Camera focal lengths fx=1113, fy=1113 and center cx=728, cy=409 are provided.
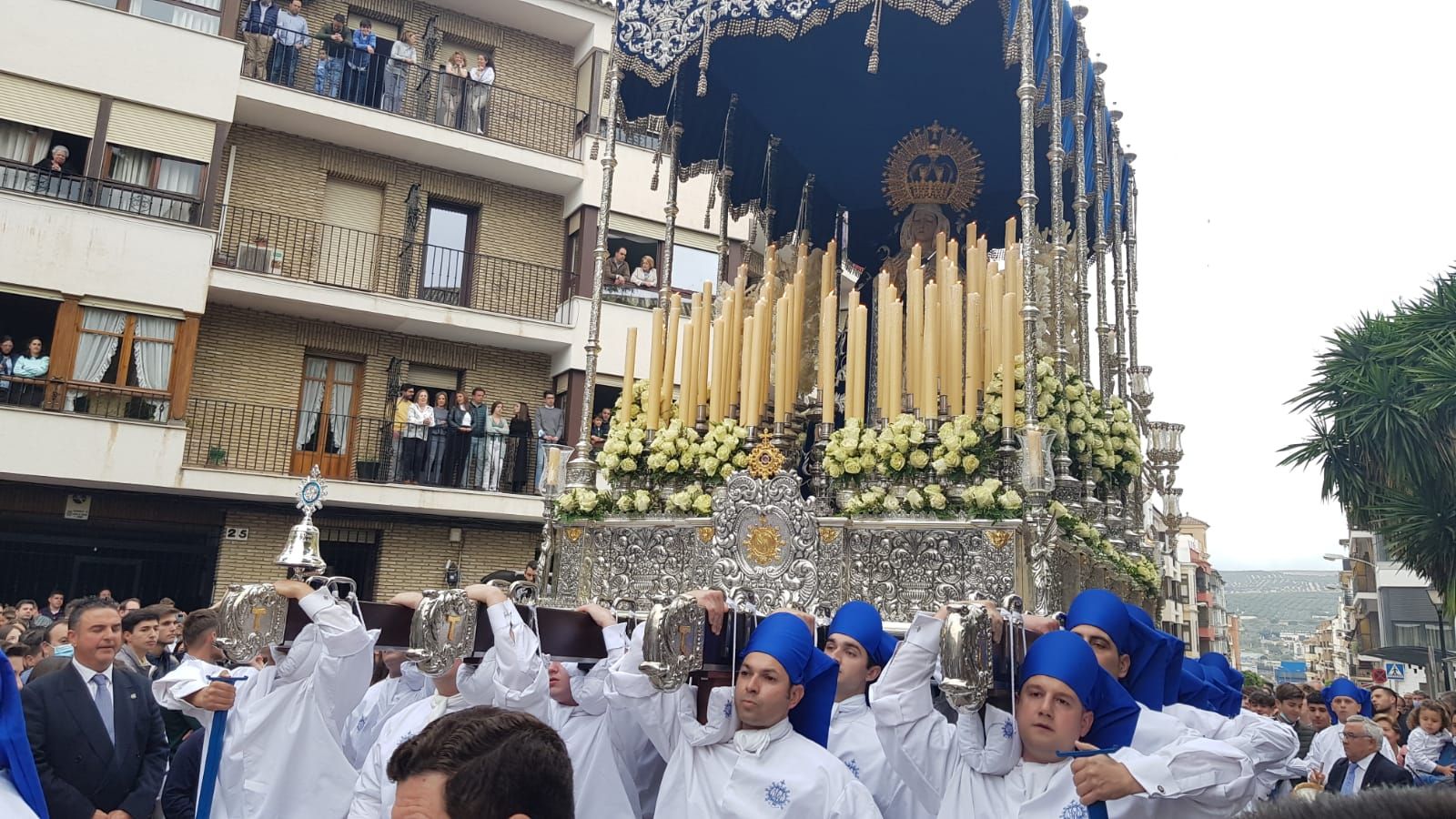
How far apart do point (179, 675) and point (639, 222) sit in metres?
15.2

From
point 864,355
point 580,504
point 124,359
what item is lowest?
point 580,504

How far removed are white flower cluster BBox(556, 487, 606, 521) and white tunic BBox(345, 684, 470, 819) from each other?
3172 millimetres

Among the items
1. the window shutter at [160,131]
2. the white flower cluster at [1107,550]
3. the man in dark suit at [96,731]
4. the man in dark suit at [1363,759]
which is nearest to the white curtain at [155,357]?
the window shutter at [160,131]

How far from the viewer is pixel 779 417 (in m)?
7.82

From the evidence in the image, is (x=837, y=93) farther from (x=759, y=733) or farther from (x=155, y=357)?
(x=155, y=357)

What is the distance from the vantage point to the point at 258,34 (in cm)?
1666

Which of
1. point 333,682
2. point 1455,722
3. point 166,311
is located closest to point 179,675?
point 333,682

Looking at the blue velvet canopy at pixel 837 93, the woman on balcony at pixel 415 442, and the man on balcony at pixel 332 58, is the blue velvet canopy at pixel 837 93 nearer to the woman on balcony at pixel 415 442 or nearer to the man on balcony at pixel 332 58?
the woman on balcony at pixel 415 442

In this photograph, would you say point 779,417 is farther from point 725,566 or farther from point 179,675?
point 179,675

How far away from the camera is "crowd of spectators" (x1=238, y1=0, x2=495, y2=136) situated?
16.8m

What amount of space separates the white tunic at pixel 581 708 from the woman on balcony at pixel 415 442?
12.6m

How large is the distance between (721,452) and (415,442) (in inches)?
403

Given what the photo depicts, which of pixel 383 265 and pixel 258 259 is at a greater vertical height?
pixel 383 265

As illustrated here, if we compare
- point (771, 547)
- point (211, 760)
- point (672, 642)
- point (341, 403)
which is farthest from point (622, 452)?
point (341, 403)
